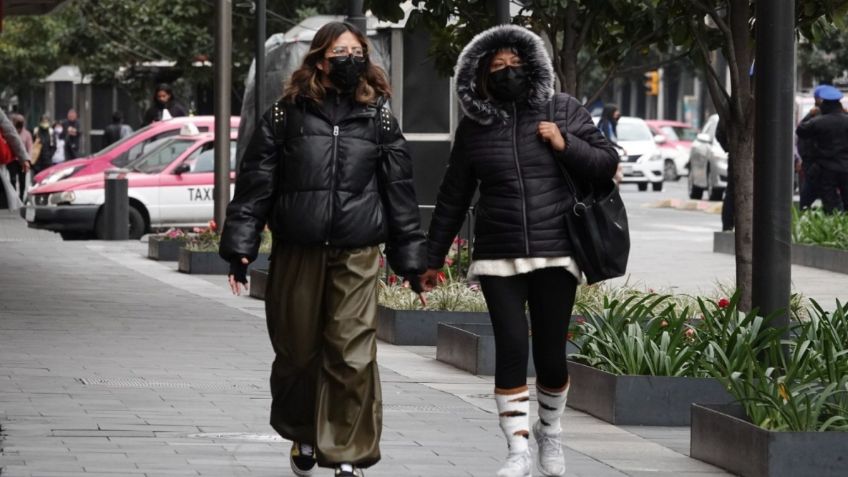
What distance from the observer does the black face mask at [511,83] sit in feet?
24.2

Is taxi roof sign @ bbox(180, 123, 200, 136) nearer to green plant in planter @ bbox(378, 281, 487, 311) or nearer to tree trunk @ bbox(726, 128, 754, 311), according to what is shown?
green plant in planter @ bbox(378, 281, 487, 311)

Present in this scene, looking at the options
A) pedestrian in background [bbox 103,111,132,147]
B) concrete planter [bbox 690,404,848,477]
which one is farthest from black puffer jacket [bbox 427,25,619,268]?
pedestrian in background [bbox 103,111,132,147]

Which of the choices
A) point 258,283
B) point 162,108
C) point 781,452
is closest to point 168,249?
point 258,283

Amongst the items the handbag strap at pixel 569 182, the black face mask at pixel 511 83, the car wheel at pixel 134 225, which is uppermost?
the black face mask at pixel 511 83

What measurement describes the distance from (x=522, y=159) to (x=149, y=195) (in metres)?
17.3

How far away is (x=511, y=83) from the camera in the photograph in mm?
7383

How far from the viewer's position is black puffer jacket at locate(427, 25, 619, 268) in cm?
735

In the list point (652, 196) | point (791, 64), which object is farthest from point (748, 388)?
point (652, 196)

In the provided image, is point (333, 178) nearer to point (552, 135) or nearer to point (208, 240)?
point (552, 135)

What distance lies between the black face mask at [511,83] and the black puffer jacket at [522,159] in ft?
0.13

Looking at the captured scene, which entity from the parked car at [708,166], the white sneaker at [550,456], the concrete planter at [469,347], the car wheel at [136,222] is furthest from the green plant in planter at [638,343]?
the parked car at [708,166]

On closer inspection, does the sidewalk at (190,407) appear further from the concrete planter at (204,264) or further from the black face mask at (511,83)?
the concrete planter at (204,264)

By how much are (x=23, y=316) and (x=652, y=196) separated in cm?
2738

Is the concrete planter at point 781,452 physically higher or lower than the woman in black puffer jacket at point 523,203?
lower
